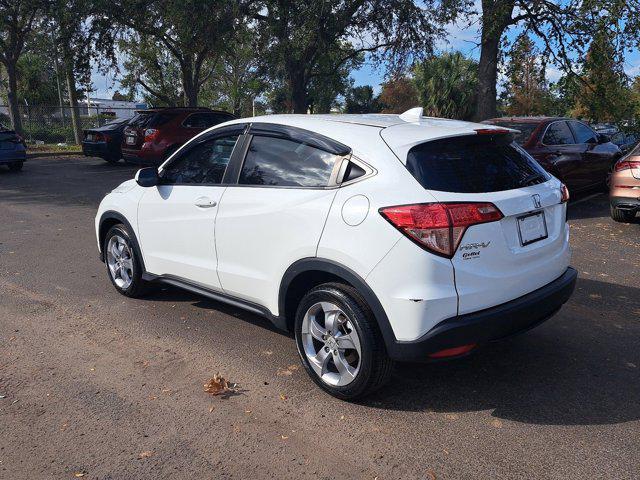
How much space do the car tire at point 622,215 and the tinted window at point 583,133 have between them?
1766mm

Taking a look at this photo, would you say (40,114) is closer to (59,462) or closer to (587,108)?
(587,108)

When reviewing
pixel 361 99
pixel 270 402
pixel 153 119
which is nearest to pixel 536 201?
pixel 270 402

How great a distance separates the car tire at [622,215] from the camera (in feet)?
29.8

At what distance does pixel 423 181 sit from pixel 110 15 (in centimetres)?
1739

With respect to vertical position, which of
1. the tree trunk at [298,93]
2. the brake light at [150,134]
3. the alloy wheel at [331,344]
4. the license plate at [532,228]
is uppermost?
the tree trunk at [298,93]

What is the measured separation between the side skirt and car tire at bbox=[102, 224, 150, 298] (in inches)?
8.0

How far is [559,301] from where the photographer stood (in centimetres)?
376

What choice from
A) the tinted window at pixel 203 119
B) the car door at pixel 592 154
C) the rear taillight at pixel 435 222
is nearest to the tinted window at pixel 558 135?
the car door at pixel 592 154

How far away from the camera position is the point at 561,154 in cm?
977

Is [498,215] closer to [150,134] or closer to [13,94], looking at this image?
[150,134]

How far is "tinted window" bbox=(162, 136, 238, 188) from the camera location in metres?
4.49

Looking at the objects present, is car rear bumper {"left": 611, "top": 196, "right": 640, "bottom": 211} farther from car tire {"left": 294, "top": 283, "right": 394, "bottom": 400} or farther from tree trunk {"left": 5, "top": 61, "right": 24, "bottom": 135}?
tree trunk {"left": 5, "top": 61, "right": 24, "bottom": 135}

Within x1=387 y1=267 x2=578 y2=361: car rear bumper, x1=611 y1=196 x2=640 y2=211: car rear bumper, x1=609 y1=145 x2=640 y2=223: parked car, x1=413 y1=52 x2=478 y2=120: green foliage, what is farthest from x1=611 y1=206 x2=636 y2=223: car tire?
x1=413 y1=52 x2=478 y2=120: green foliage

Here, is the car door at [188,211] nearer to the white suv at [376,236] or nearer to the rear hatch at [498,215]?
the white suv at [376,236]
